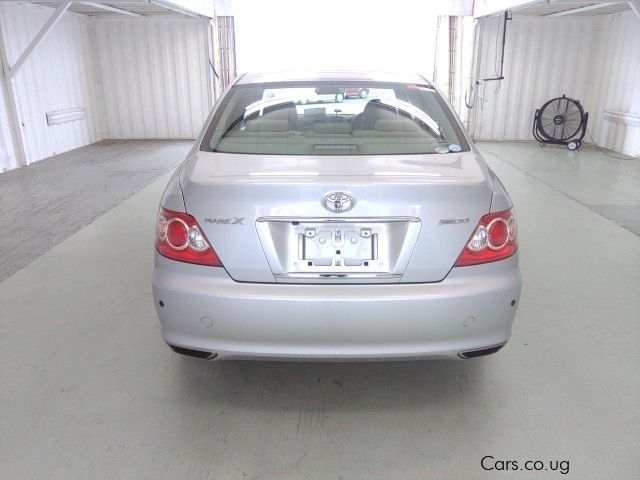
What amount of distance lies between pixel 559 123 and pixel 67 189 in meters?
8.57

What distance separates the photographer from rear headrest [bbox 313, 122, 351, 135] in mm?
2459

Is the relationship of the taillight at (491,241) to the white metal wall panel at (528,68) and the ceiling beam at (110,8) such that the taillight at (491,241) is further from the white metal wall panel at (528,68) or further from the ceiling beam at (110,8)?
the white metal wall panel at (528,68)

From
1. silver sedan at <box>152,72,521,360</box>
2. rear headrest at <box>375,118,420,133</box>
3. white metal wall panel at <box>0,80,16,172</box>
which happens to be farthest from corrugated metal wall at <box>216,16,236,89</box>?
silver sedan at <box>152,72,521,360</box>

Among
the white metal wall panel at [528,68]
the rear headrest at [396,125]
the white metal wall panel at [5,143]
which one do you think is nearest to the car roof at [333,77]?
the rear headrest at [396,125]

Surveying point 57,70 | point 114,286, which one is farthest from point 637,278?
point 57,70

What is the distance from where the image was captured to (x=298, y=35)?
10.9m

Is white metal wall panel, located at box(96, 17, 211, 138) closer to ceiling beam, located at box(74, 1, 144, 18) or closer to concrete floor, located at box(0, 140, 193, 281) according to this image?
ceiling beam, located at box(74, 1, 144, 18)

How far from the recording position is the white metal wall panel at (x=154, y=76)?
10.6 m

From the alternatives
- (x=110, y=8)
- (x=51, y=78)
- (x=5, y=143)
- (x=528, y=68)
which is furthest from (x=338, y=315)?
(x=528, y=68)

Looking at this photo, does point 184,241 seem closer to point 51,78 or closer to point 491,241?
point 491,241

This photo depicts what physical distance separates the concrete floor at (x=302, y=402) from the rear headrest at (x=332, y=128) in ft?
3.61

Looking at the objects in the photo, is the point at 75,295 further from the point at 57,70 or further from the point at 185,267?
the point at 57,70

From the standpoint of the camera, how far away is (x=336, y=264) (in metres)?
1.84

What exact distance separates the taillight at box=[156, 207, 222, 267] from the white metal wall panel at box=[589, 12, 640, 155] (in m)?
9.02
